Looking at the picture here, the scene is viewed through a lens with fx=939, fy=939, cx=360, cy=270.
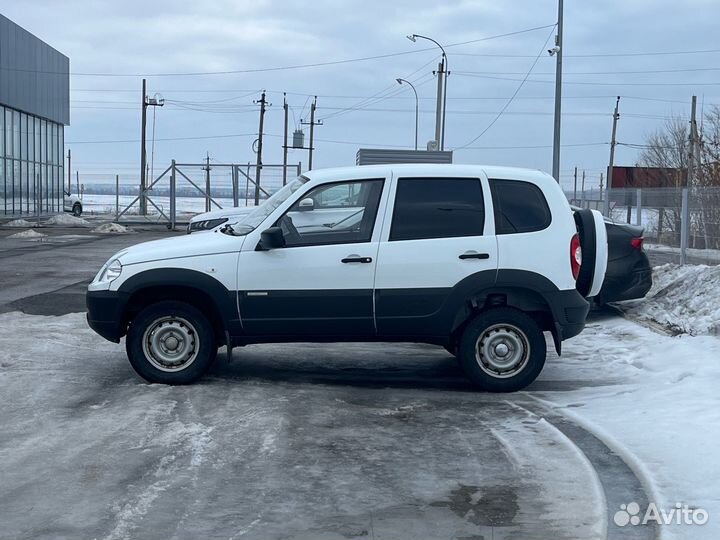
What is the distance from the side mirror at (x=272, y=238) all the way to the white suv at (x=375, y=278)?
11 mm

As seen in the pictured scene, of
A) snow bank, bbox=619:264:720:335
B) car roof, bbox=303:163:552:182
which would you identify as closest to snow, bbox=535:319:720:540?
snow bank, bbox=619:264:720:335

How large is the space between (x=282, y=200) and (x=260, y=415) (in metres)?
2.18

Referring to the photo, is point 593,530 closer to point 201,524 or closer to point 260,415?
point 201,524

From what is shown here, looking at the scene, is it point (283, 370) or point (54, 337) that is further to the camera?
point (54, 337)

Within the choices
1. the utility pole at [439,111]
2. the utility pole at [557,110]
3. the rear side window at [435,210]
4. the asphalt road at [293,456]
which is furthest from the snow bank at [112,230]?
the rear side window at [435,210]

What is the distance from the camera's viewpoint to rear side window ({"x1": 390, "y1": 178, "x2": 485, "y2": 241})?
27.2 feet

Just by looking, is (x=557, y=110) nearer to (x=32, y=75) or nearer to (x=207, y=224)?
(x=207, y=224)

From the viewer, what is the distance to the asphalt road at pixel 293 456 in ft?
16.8

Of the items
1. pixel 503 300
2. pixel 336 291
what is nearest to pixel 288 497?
pixel 336 291

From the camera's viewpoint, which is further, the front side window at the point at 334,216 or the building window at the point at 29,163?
the building window at the point at 29,163

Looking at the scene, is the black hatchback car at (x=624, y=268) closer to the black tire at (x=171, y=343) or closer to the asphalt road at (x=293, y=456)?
the asphalt road at (x=293, y=456)

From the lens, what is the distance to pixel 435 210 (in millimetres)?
8336

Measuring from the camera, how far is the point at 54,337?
416 inches

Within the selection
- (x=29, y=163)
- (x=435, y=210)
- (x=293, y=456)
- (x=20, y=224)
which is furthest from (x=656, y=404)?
(x=29, y=163)
